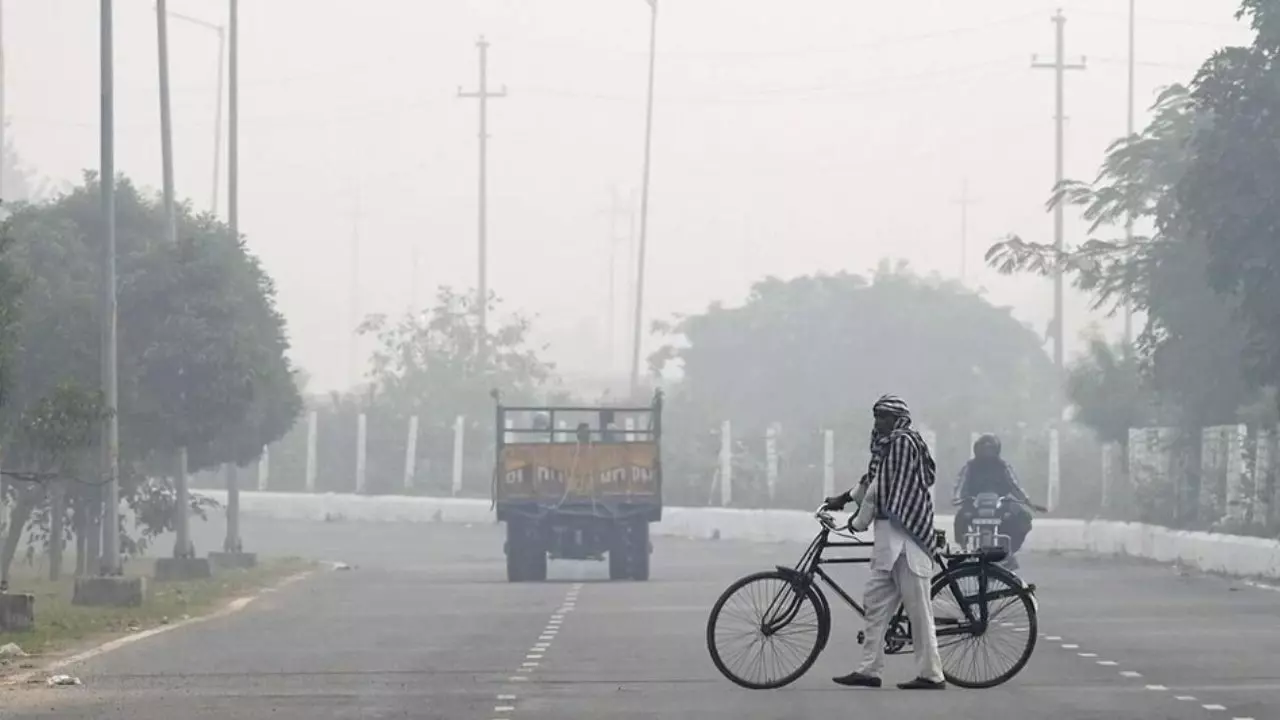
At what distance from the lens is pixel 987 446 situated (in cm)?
2836

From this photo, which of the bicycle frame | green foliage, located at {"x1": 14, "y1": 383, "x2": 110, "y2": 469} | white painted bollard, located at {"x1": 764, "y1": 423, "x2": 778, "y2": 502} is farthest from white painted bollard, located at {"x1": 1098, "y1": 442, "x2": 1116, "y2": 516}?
the bicycle frame

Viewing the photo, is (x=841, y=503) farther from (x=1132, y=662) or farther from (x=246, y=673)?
(x=246, y=673)

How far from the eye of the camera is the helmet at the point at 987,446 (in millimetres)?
A: 28234

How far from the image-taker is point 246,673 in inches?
730

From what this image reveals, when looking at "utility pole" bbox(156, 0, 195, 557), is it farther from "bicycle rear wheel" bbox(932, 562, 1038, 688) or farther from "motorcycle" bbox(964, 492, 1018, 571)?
"bicycle rear wheel" bbox(932, 562, 1038, 688)

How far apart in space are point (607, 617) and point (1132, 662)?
794cm

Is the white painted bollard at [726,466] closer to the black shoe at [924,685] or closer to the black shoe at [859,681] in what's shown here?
the black shoe at [859,681]

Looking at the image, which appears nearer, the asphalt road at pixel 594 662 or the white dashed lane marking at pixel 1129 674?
the white dashed lane marking at pixel 1129 674

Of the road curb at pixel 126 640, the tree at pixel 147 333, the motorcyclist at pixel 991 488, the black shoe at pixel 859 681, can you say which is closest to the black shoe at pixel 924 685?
the black shoe at pixel 859 681

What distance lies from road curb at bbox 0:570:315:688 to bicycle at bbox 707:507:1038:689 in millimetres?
5399

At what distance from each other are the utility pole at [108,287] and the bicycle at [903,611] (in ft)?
45.9

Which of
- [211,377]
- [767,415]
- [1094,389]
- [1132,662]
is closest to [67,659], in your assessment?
[1132,662]

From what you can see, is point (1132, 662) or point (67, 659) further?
point (67, 659)

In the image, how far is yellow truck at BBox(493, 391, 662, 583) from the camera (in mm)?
36250
